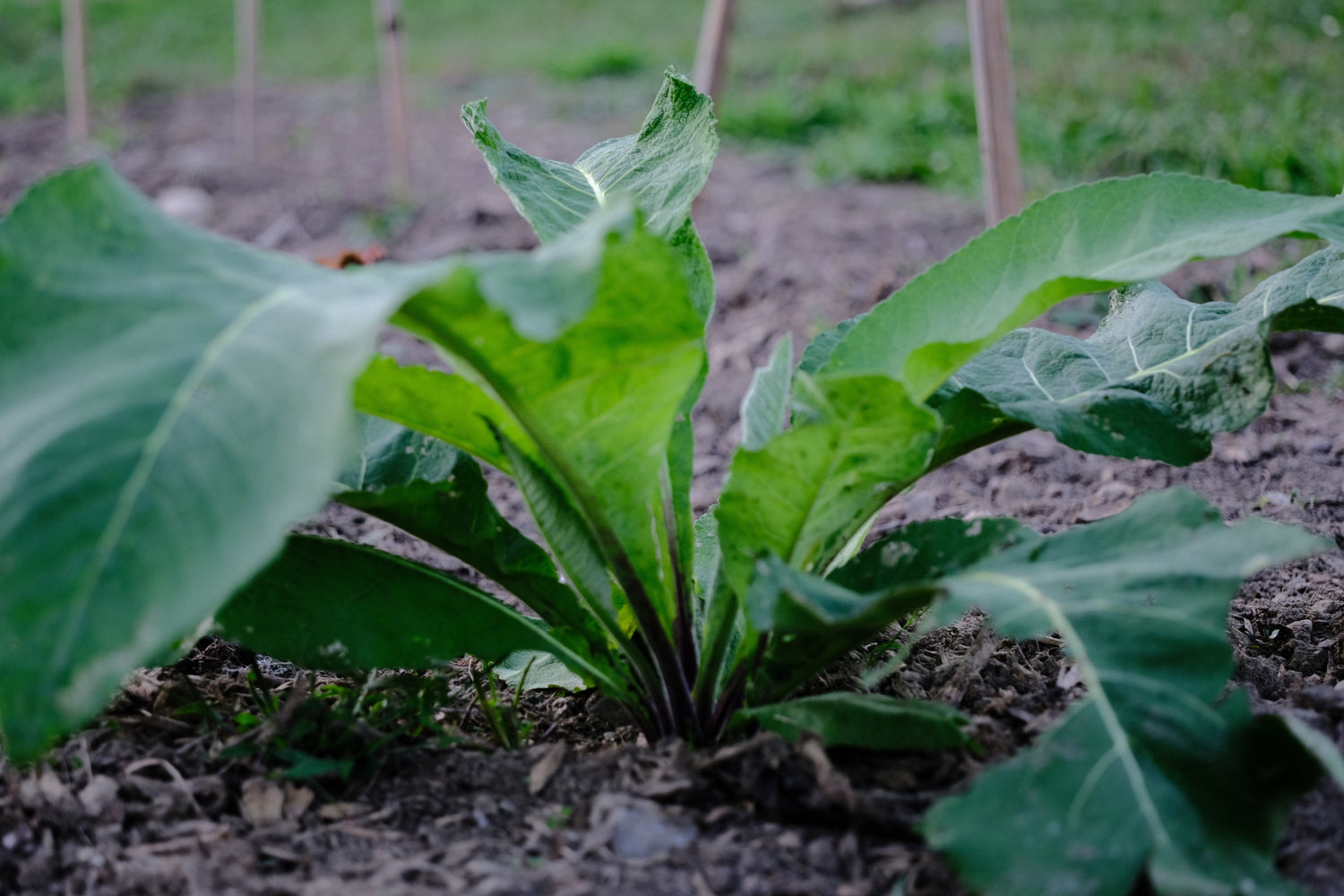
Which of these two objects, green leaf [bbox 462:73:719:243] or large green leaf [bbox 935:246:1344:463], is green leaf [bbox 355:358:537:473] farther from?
large green leaf [bbox 935:246:1344:463]

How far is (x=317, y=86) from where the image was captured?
26.5ft

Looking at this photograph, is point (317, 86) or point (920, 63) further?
point (317, 86)

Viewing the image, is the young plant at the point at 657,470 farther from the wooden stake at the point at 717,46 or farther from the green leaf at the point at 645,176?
the wooden stake at the point at 717,46

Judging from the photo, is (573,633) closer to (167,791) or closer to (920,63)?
(167,791)

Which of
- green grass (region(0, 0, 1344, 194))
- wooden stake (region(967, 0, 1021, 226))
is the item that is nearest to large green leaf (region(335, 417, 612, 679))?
wooden stake (region(967, 0, 1021, 226))

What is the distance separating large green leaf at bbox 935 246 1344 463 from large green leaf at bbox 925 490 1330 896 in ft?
0.75

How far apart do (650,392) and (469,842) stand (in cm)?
47

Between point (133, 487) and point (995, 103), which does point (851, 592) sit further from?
point (995, 103)

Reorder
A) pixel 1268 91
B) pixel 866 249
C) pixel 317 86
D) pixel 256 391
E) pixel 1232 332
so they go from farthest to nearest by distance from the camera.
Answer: pixel 317 86, pixel 1268 91, pixel 866 249, pixel 1232 332, pixel 256 391

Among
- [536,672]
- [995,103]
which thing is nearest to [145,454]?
[536,672]

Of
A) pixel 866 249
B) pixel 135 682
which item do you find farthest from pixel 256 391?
pixel 866 249

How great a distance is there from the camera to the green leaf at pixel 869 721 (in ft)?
3.50

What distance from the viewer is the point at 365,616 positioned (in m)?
1.19

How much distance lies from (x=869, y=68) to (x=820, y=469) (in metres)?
5.96
